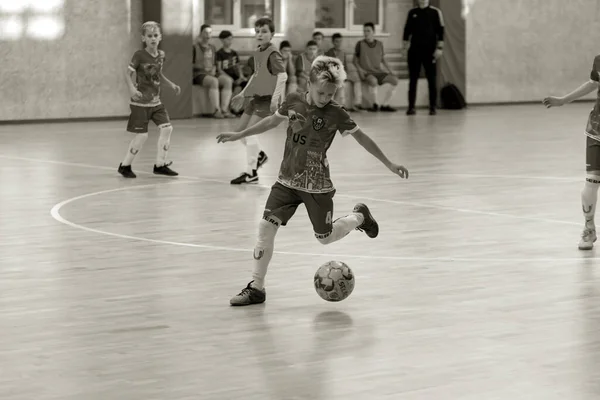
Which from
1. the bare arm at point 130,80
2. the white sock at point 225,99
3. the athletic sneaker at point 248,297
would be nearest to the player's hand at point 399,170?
the athletic sneaker at point 248,297

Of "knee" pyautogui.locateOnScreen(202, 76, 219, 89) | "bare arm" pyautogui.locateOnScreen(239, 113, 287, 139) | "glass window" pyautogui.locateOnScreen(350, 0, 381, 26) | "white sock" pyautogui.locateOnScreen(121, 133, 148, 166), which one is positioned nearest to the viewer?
"bare arm" pyautogui.locateOnScreen(239, 113, 287, 139)

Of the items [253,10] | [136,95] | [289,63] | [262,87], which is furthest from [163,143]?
[253,10]

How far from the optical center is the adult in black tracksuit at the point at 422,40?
80.3 feet

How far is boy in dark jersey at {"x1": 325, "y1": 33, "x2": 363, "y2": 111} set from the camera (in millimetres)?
24530

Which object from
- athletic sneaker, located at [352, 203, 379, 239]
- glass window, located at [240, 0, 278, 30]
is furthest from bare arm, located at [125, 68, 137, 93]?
glass window, located at [240, 0, 278, 30]

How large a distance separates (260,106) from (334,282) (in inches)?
256

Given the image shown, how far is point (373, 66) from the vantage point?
2544 cm

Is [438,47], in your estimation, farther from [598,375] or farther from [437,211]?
[598,375]

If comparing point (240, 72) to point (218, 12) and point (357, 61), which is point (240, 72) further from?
point (357, 61)

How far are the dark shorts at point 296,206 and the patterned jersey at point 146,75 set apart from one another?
7.13 metres

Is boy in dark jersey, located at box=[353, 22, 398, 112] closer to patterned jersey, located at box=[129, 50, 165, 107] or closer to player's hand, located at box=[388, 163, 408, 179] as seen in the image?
patterned jersey, located at box=[129, 50, 165, 107]

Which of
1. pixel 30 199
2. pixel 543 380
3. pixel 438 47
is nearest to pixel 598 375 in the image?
pixel 543 380

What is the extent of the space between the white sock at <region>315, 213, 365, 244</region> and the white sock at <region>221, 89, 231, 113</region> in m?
16.2

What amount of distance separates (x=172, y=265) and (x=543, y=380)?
3.70m
